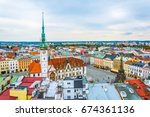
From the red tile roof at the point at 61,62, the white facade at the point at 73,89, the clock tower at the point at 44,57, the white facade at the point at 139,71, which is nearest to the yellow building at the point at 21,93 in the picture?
the white facade at the point at 73,89

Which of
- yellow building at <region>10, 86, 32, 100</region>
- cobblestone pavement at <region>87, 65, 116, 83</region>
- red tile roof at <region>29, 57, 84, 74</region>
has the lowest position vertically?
cobblestone pavement at <region>87, 65, 116, 83</region>

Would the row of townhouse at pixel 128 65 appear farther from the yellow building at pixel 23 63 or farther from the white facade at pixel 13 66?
→ the white facade at pixel 13 66

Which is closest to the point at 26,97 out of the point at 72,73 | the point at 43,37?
the point at 43,37

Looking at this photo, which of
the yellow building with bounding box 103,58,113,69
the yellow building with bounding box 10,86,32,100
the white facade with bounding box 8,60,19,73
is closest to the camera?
the yellow building with bounding box 10,86,32,100

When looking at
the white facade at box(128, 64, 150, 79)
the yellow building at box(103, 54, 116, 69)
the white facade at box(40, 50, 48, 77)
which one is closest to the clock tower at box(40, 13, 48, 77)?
the white facade at box(40, 50, 48, 77)

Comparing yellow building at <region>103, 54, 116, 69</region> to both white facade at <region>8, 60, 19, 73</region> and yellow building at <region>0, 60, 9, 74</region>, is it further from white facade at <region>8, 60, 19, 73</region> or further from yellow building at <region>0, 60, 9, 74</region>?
yellow building at <region>0, 60, 9, 74</region>

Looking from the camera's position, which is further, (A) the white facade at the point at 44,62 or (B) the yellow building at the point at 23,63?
(B) the yellow building at the point at 23,63

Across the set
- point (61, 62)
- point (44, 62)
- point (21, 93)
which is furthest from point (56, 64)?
point (21, 93)

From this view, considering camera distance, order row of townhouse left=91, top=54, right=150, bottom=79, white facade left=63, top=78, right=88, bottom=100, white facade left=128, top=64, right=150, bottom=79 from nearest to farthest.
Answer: white facade left=63, top=78, right=88, bottom=100 → white facade left=128, top=64, right=150, bottom=79 → row of townhouse left=91, top=54, right=150, bottom=79

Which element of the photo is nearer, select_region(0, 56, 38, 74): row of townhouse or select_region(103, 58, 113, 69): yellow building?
select_region(0, 56, 38, 74): row of townhouse

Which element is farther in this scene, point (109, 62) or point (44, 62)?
point (109, 62)

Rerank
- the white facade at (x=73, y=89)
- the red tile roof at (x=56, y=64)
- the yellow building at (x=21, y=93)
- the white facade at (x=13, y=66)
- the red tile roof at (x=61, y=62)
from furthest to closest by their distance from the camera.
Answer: the white facade at (x=13, y=66) → the red tile roof at (x=61, y=62) → the red tile roof at (x=56, y=64) → the white facade at (x=73, y=89) → the yellow building at (x=21, y=93)

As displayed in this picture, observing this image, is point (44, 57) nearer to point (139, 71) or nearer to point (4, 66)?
point (139, 71)
